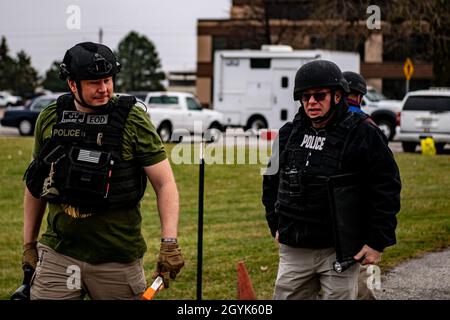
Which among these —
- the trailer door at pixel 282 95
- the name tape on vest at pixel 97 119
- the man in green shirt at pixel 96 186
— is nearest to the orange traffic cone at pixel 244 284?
the man in green shirt at pixel 96 186

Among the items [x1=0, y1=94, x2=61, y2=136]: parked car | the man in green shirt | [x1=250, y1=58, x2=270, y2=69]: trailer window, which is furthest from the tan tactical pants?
[x1=250, y1=58, x2=270, y2=69]: trailer window

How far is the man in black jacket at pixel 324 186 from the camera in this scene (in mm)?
4438

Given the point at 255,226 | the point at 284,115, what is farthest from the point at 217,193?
the point at 284,115

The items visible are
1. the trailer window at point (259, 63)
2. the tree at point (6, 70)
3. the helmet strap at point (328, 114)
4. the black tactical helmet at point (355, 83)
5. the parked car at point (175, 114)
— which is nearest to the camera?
the helmet strap at point (328, 114)

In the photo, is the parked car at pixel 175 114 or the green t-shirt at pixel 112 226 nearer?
the green t-shirt at pixel 112 226

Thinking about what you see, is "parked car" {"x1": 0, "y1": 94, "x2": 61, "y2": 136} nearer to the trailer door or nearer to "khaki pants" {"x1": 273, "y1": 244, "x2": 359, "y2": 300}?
the trailer door

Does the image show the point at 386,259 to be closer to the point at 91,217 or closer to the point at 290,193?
the point at 290,193

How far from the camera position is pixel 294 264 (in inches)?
185

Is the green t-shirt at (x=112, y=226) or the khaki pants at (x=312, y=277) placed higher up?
the green t-shirt at (x=112, y=226)

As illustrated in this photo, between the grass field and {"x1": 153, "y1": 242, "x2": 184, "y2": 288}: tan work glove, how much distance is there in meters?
3.11

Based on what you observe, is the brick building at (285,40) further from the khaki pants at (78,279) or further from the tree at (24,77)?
the khaki pants at (78,279)

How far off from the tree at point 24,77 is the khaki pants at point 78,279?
100554mm

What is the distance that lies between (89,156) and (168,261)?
0.64 meters

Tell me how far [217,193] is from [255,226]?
10.1 ft
